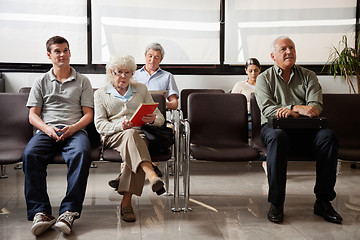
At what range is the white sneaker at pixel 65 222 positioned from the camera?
2400 mm

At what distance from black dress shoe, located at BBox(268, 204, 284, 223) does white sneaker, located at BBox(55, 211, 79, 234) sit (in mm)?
1301

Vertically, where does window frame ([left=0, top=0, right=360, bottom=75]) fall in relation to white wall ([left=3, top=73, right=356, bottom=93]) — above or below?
above

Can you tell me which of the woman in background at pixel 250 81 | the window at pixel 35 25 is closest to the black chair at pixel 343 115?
the woman in background at pixel 250 81

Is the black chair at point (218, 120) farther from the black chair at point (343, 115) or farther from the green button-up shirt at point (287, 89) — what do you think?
the black chair at point (343, 115)

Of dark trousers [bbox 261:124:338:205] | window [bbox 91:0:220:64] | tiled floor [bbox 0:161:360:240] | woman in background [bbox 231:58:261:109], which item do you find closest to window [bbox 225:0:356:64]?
window [bbox 91:0:220:64]

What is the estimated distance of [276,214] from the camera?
273 cm

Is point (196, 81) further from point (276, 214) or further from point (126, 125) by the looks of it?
point (276, 214)

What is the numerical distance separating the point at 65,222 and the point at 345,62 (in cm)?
401

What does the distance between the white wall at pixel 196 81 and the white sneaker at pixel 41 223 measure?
2760 mm

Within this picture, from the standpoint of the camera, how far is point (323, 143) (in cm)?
277

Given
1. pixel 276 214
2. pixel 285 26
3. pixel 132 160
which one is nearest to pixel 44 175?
pixel 132 160

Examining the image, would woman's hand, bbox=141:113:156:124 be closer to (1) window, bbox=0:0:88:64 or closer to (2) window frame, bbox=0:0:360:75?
(2) window frame, bbox=0:0:360:75

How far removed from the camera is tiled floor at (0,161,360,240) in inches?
98.2

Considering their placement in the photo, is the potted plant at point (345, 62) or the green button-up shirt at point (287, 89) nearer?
the green button-up shirt at point (287, 89)
